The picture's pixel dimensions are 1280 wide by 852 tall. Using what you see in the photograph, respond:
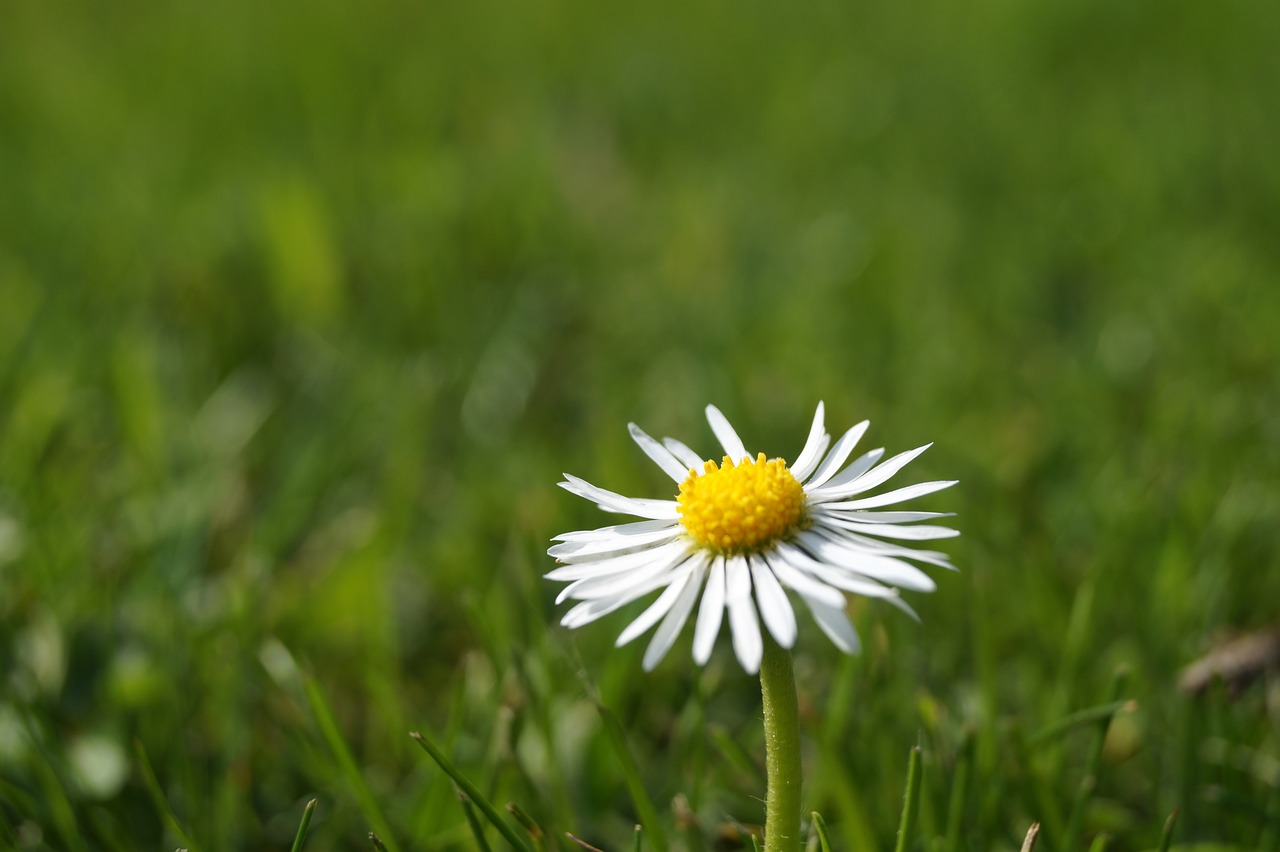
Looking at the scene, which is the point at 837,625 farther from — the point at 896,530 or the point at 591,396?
the point at 591,396

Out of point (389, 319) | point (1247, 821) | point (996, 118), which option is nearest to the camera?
point (1247, 821)

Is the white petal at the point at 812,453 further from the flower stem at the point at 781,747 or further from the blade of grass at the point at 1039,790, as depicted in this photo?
the blade of grass at the point at 1039,790

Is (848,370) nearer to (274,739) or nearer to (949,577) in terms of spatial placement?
(949,577)

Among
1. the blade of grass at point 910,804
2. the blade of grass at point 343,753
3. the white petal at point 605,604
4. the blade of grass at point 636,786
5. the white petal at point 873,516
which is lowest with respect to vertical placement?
the blade of grass at point 343,753

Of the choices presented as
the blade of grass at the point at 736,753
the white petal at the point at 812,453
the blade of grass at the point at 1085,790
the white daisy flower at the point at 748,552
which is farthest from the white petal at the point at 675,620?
the blade of grass at the point at 1085,790

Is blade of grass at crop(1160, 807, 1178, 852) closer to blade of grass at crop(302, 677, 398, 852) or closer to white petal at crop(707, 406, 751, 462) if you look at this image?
white petal at crop(707, 406, 751, 462)

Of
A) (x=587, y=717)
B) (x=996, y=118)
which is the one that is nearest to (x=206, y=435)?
(x=587, y=717)
